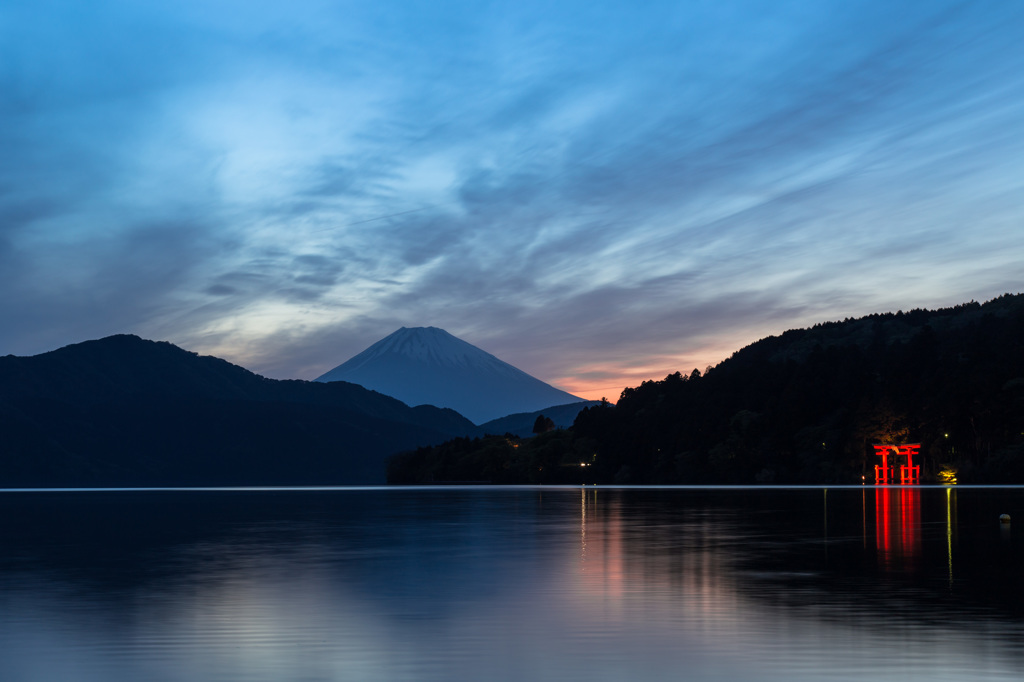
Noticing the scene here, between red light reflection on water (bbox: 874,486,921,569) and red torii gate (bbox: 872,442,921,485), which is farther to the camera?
red torii gate (bbox: 872,442,921,485)

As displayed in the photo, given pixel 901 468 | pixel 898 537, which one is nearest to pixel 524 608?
pixel 898 537

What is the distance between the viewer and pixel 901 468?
177 m

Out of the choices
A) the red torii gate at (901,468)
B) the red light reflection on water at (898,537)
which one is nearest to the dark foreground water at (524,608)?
the red light reflection on water at (898,537)

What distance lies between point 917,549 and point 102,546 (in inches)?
1386

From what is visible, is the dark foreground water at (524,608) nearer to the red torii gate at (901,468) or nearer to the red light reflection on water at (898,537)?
the red light reflection on water at (898,537)

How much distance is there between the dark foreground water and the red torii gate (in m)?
137

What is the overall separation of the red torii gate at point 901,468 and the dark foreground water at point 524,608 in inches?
5390

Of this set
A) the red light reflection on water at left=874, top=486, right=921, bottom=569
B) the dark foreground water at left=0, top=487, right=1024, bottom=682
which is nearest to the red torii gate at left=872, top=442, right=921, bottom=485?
the red light reflection on water at left=874, top=486, right=921, bottom=569

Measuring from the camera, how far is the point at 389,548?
1703 inches

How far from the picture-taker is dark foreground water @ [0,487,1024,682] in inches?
670

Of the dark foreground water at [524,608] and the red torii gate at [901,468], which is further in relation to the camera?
the red torii gate at [901,468]

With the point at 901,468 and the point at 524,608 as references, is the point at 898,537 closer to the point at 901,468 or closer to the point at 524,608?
the point at 524,608

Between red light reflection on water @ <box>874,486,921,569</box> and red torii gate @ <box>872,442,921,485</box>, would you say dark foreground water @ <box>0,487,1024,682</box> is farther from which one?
red torii gate @ <box>872,442,921,485</box>

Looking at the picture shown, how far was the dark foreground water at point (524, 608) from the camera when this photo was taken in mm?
17016
